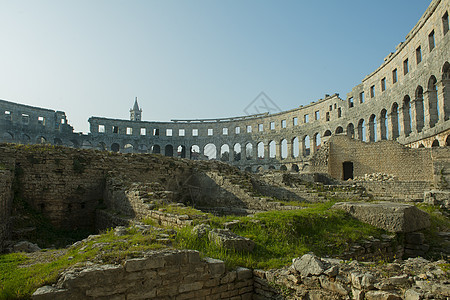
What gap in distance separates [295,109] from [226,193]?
31.7m

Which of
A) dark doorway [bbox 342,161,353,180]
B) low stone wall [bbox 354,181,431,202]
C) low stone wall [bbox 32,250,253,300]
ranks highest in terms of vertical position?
dark doorway [bbox 342,161,353,180]

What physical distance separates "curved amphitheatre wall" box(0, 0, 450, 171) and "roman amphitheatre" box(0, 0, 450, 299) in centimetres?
19

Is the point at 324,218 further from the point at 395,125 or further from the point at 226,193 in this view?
the point at 395,125

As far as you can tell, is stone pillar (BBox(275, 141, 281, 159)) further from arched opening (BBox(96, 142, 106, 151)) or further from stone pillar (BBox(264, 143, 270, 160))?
arched opening (BBox(96, 142, 106, 151))

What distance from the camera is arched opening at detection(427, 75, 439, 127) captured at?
71.2 ft

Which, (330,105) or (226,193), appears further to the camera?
(330,105)

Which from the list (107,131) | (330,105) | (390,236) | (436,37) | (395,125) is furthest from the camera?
(107,131)

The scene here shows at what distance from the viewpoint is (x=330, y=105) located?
37.4 m

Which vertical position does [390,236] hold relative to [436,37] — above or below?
below

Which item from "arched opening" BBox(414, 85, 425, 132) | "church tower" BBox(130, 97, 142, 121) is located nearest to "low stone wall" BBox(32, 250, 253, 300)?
"arched opening" BBox(414, 85, 425, 132)

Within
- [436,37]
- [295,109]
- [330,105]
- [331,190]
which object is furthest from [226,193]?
[295,109]

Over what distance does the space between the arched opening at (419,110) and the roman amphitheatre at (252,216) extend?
0.11 metres

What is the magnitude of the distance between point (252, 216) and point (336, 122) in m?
31.8

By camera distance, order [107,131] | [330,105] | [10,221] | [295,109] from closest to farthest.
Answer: [10,221] < [330,105] < [295,109] < [107,131]
